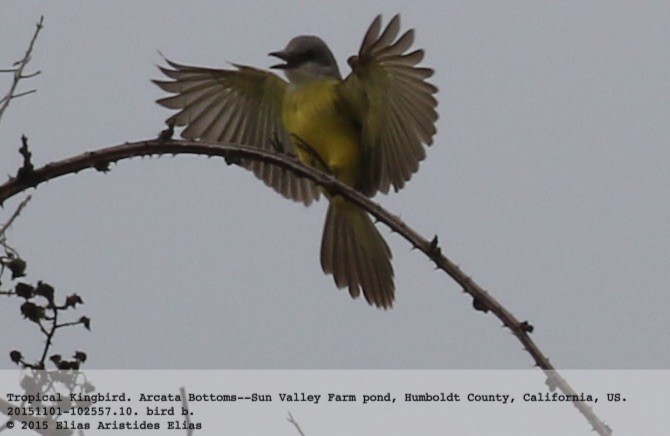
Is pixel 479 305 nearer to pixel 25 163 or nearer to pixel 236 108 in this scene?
pixel 25 163

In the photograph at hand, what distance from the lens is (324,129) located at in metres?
5.00

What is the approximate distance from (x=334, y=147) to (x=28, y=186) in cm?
316

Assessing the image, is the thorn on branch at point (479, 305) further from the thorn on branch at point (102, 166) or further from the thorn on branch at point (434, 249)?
the thorn on branch at point (102, 166)

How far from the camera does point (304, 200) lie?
5223 mm

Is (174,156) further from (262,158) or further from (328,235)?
(328,235)

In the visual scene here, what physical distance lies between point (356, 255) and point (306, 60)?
112 cm

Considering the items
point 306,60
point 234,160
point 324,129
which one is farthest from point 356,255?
point 234,160

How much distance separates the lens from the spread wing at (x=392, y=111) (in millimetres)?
4578

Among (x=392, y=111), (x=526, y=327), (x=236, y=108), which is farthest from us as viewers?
(x=236, y=108)

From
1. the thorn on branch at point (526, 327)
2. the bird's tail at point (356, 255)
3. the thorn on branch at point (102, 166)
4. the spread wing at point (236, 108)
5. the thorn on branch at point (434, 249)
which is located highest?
the spread wing at point (236, 108)

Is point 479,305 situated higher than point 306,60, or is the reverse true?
point 306,60

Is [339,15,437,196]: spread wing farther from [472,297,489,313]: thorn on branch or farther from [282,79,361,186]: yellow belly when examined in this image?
[472,297,489,313]: thorn on branch

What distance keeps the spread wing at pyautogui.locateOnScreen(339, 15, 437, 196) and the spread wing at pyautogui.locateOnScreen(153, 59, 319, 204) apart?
40 centimetres

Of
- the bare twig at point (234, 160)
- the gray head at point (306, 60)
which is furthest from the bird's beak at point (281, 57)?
the bare twig at point (234, 160)
